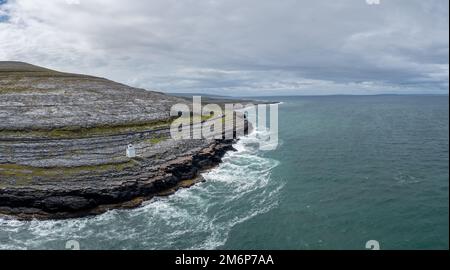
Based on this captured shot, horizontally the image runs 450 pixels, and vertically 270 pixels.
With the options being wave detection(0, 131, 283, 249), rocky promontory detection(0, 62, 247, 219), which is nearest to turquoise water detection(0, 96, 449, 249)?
wave detection(0, 131, 283, 249)

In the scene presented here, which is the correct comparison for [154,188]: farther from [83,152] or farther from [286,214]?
[286,214]

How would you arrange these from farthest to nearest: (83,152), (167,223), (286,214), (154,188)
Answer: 1. (83,152)
2. (154,188)
3. (286,214)
4. (167,223)

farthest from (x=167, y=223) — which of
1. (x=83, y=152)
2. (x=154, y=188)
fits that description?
(x=83, y=152)

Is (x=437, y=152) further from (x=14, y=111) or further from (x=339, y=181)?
(x=14, y=111)

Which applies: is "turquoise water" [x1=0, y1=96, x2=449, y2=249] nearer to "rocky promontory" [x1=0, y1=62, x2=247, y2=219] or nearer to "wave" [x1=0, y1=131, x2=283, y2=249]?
"wave" [x1=0, y1=131, x2=283, y2=249]

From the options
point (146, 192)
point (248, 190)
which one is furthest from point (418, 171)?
point (146, 192)

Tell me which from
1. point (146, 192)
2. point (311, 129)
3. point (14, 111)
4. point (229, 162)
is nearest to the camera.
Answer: point (146, 192)

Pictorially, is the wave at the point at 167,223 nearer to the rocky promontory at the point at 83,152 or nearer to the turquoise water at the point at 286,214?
the turquoise water at the point at 286,214
